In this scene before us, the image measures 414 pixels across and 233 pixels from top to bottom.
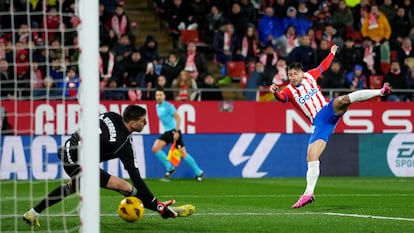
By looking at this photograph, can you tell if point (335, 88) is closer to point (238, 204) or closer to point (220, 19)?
point (220, 19)

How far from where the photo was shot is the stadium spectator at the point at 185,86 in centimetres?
2417

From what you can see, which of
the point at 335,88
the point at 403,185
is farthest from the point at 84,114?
the point at 335,88

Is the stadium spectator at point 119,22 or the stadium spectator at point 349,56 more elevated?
the stadium spectator at point 119,22

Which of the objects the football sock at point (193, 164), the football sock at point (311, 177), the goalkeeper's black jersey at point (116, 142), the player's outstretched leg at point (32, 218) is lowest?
the football sock at point (193, 164)

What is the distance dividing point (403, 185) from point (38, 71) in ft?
27.1

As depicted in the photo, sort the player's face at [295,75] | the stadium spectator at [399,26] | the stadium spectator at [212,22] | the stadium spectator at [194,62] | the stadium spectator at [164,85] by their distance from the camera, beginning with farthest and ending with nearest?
1. the stadium spectator at [399,26]
2. the stadium spectator at [212,22]
3. the stadium spectator at [194,62]
4. the stadium spectator at [164,85]
5. the player's face at [295,75]

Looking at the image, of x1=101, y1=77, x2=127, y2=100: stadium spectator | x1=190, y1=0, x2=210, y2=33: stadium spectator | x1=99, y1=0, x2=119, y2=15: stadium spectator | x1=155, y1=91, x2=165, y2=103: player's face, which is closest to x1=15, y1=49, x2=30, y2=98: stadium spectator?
x1=155, y1=91, x2=165, y2=103: player's face

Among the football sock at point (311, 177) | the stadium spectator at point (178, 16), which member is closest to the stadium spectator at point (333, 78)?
the stadium spectator at point (178, 16)

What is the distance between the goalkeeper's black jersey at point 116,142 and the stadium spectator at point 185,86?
485 inches

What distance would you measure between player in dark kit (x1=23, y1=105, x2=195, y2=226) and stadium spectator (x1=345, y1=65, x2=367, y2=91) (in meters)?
14.6

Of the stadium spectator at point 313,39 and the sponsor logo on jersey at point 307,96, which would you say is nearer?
the sponsor logo on jersey at point 307,96

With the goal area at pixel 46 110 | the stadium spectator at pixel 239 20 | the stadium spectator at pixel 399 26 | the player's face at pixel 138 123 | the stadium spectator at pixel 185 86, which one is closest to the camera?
the goal area at pixel 46 110

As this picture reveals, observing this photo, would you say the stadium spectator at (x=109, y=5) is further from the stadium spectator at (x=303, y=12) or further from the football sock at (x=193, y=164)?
the football sock at (x=193, y=164)

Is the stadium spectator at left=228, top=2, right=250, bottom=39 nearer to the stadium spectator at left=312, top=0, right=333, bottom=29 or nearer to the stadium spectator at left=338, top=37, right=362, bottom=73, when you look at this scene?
the stadium spectator at left=312, top=0, right=333, bottom=29
